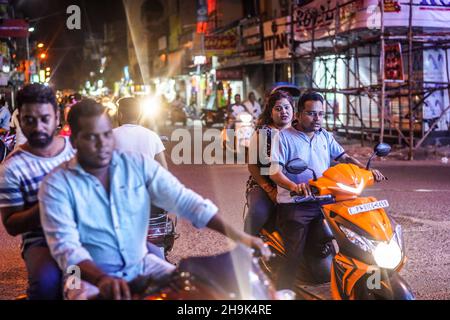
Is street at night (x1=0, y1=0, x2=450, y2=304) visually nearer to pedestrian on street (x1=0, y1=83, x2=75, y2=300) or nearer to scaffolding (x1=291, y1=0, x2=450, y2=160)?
pedestrian on street (x1=0, y1=83, x2=75, y2=300)

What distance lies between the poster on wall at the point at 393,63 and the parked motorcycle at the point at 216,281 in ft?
43.9

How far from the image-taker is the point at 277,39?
23.7 m

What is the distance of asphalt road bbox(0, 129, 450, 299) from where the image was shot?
6.15 metres

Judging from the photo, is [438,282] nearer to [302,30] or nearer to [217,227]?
[217,227]

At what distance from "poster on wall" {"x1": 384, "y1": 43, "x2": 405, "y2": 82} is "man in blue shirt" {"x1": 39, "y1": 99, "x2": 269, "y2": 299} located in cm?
1312

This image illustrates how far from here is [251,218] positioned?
5.59m

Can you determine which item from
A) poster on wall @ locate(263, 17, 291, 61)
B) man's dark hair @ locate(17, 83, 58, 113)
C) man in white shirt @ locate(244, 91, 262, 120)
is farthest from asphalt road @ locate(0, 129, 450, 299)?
poster on wall @ locate(263, 17, 291, 61)

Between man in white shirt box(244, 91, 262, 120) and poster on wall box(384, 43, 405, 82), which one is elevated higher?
poster on wall box(384, 43, 405, 82)

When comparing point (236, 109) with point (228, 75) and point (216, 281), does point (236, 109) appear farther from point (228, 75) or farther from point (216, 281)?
point (216, 281)

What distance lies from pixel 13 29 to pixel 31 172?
2648 cm

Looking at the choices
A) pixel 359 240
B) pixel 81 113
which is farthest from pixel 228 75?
pixel 81 113

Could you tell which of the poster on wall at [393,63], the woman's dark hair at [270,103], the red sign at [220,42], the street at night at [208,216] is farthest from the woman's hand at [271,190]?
the red sign at [220,42]
